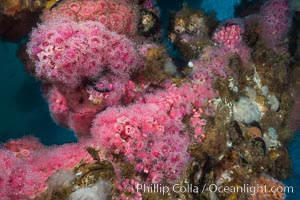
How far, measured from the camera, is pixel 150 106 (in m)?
4.46

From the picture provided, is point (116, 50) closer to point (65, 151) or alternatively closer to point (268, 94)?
point (65, 151)

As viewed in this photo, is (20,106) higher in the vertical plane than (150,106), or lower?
higher

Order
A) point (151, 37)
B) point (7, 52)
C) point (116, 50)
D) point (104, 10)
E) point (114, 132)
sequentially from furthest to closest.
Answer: point (7, 52)
point (151, 37)
point (104, 10)
point (116, 50)
point (114, 132)

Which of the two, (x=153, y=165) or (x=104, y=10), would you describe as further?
(x=104, y=10)

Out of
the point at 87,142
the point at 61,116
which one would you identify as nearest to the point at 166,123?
the point at 87,142

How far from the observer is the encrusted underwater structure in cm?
414

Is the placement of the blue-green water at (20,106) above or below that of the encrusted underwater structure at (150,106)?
above

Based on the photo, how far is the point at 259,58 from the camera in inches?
226

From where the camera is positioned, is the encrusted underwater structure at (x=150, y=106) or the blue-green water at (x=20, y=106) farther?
the blue-green water at (x=20, y=106)

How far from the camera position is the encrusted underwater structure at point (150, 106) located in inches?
163

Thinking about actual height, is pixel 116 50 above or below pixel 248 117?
above

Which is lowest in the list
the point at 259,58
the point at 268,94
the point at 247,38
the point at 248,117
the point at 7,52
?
the point at 248,117

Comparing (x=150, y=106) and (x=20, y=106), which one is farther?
(x=20, y=106)

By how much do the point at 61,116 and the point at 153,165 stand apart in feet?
6.03
